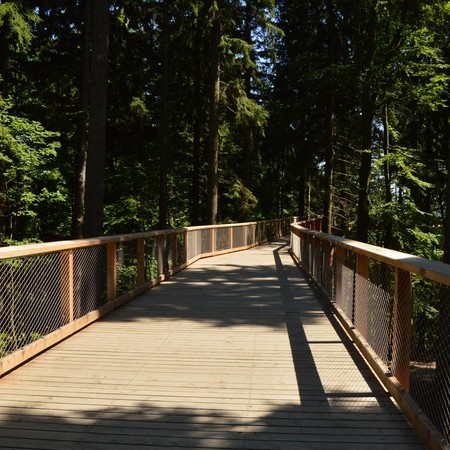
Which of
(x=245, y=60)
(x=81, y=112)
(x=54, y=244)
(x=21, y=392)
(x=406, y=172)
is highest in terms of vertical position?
(x=245, y=60)

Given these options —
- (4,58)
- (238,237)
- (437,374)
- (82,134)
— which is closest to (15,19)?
(4,58)

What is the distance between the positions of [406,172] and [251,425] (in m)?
15.1

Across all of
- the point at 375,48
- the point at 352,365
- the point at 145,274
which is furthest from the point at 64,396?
the point at 375,48

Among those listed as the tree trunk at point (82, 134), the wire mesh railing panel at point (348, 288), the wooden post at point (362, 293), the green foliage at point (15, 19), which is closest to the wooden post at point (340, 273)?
the wire mesh railing panel at point (348, 288)

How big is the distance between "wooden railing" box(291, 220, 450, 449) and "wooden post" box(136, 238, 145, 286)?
3.85 m

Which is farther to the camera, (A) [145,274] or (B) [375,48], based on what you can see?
(B) [375,48]

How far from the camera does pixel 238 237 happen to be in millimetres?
21531

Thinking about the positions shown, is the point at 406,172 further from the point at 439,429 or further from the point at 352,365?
the point at 439,429

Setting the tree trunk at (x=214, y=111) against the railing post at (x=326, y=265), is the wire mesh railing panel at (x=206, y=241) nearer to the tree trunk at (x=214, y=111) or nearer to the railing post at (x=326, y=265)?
the tree trunk at (x=214, y=111)

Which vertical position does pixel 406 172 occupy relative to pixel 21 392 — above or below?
above

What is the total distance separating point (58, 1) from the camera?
18031 millimetres

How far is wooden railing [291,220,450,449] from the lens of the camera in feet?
11.3

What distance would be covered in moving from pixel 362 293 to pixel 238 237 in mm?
15827

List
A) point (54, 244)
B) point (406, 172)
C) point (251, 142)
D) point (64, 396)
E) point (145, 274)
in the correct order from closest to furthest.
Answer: point (64, 396) → point (54, 244) → point (145, 274) → point (406, 172) → point (251, 142)
